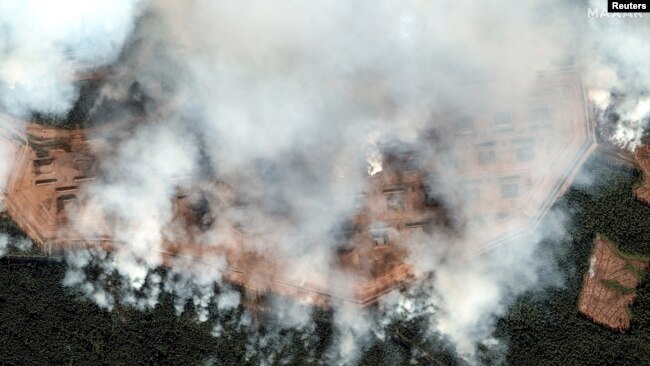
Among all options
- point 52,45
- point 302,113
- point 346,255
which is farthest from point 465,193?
point 52,45

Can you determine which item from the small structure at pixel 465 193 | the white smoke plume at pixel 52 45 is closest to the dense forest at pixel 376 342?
the small structure at pixel 465 193

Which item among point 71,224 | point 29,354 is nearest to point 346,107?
point 71,224

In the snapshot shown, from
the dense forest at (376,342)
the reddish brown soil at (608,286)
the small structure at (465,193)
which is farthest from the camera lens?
the small structure at (465,193)

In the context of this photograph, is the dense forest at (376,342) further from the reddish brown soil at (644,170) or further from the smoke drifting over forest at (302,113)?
the smoke drifting over forest at (302,113)

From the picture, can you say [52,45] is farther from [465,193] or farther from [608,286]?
[608,286]

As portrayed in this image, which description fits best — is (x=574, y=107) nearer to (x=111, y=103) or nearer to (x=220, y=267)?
(x=220, y=267)

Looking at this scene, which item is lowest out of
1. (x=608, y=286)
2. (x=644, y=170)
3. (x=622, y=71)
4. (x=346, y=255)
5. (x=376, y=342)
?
(x=376, y=342)
